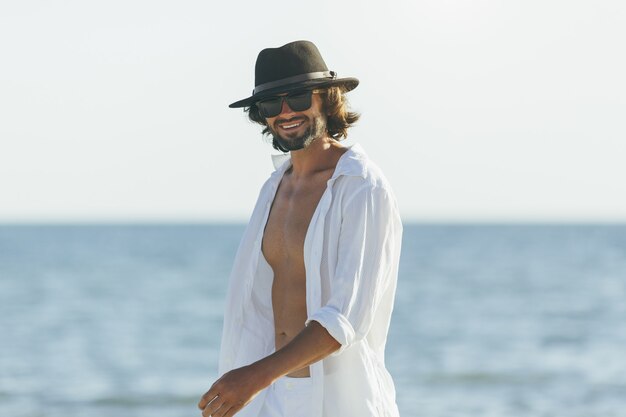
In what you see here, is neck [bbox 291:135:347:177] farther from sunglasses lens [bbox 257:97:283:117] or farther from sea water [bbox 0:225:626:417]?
sea water [bbox 0:225:626:417]

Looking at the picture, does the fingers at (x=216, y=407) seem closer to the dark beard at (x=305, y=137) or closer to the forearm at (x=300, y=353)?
the forearm at (x=300, y=353)

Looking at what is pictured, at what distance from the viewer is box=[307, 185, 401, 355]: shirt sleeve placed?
3406mm

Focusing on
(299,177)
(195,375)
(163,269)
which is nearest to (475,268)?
(163,269)

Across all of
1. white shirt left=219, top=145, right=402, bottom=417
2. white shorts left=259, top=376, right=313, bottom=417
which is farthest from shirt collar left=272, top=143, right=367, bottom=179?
white shorts left=259, top=376, right=313, bottom=417

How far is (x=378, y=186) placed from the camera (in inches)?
141

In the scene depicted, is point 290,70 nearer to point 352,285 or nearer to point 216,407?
point 352,285

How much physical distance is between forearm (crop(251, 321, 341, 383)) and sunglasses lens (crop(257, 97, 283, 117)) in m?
0.70

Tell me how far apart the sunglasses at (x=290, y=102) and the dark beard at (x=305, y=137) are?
0.06m

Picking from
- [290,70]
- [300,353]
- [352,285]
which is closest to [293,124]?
[290,70]

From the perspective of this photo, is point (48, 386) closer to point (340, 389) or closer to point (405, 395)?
point (405, 395)

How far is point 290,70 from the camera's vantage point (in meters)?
3.73

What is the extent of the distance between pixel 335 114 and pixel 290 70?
0.25 meters

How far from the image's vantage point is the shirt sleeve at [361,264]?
341 centimetres

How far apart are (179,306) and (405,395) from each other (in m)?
13.5
